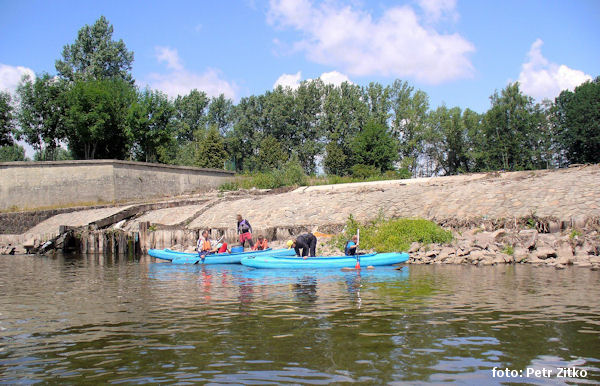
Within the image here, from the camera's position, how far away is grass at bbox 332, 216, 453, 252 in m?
20.5

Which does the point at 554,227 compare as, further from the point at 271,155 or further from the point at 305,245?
the point at 271,155

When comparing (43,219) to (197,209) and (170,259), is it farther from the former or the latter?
(170,259)

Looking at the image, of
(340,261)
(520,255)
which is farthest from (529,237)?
(340,261)

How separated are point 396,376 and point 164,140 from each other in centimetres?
5177

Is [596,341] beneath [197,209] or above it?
beneath

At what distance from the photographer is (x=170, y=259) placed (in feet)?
76.3

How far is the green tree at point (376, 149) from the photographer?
188ft

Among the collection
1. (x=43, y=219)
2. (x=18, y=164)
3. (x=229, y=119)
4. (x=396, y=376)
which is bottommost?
(x=396, y=376)

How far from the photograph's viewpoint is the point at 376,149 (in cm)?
5716

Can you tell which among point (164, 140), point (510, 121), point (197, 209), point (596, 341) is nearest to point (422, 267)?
point (596, 341)

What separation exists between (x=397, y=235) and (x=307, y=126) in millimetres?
54009

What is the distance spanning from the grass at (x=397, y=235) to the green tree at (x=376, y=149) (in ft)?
115

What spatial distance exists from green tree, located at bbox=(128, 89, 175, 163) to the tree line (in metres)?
0.11

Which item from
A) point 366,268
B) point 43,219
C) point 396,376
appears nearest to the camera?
point 396,376
